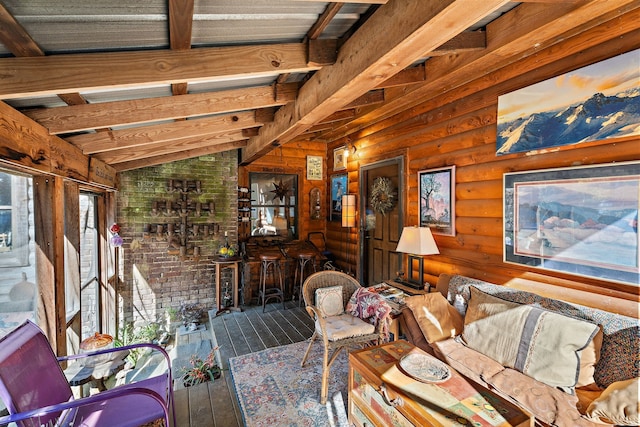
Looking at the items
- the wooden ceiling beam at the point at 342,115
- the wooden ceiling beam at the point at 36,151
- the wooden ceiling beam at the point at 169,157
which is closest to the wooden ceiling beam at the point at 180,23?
the wooden ceiling beam at the point at 36,151

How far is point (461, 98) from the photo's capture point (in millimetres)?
3041

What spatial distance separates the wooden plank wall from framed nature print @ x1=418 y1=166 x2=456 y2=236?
0.23ft

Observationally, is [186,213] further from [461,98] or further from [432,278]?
[461,98]

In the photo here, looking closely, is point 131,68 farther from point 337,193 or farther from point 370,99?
point 337,193

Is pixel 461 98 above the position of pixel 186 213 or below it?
above

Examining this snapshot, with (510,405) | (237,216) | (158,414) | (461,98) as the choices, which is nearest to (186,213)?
(237,216)

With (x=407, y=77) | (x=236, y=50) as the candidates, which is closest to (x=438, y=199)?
(x=407, y=77)

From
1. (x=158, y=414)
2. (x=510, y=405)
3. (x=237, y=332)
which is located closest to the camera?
(x=510, y=405)

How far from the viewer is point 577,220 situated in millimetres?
2145

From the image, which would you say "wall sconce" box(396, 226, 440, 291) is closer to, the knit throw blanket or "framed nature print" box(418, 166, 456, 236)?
"framed nature print" box(418, 166, 456, 236)

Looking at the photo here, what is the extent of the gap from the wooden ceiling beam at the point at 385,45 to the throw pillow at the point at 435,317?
1826 millimetres

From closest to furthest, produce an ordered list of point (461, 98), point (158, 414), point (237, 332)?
point (158, 414)
point (461, 98)
point (237, 332)

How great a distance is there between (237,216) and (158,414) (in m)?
3.59

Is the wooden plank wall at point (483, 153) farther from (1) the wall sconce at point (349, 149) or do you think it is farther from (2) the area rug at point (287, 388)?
(2) the area rug at point (287, 388)
